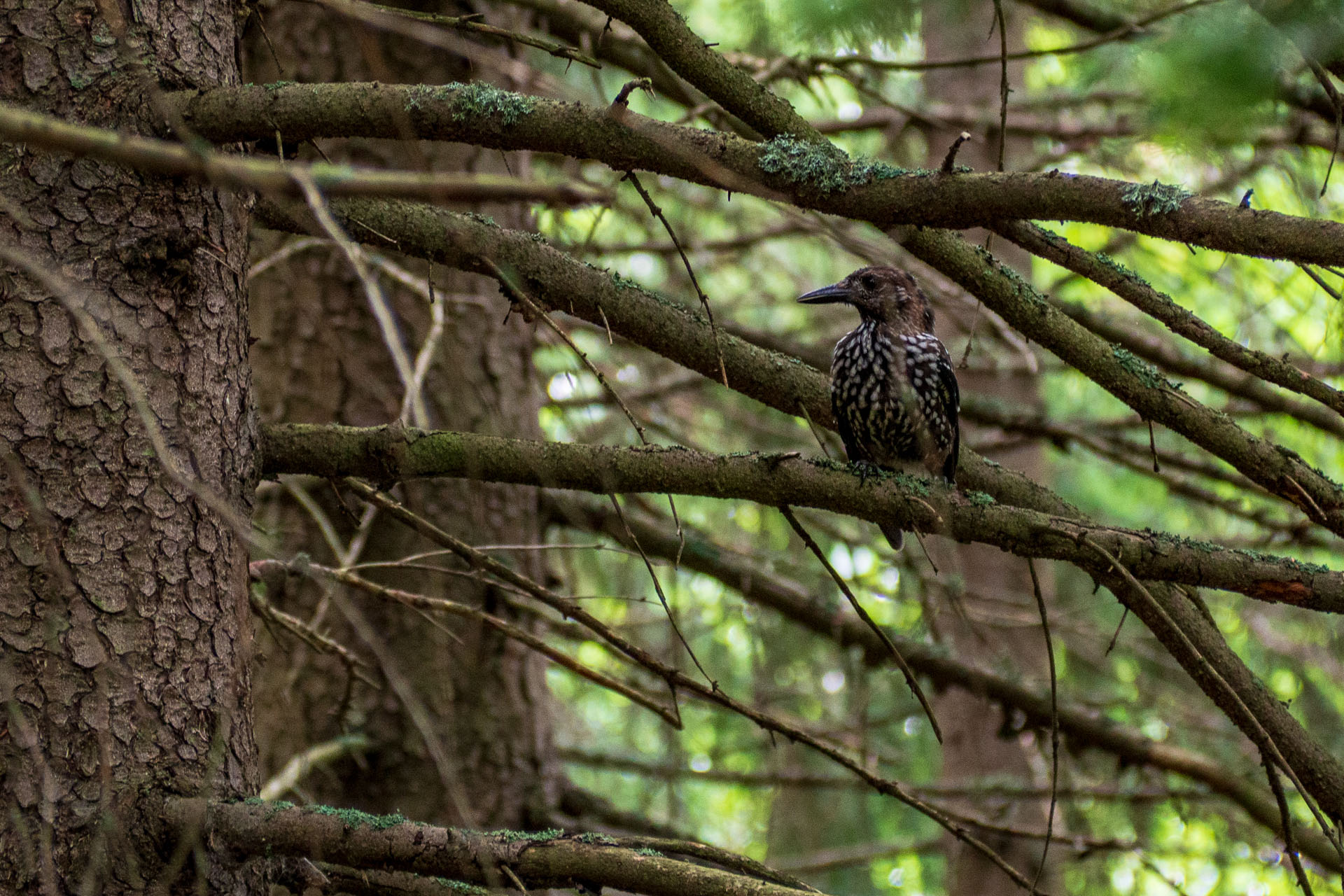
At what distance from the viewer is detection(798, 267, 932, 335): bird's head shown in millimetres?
Answer: 4574

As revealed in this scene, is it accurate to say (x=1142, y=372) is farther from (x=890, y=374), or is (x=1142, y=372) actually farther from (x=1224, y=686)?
(x=890, y=374)

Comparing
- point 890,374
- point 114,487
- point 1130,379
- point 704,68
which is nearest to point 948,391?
point 890,374

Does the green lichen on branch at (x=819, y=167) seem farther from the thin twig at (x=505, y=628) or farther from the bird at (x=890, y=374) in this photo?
the bird at (x=890, y=374)

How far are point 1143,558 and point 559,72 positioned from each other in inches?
171

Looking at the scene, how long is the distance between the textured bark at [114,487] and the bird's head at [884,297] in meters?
2.59

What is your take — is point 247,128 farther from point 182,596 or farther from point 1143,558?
point 1143,558

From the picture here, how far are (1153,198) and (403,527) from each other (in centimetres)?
307

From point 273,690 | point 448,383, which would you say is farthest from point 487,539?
point 273,690

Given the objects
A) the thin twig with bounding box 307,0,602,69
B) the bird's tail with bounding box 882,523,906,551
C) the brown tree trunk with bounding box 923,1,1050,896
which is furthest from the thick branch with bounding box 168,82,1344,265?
the brown tree trunk with bounding box 923,1,1050,896

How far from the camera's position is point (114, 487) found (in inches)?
91.4

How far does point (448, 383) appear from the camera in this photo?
4555 millimetres

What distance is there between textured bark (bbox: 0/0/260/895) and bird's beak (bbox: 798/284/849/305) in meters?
2.44

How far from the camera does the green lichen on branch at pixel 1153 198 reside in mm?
2094

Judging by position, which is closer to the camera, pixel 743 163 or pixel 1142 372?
pixel 743 163
